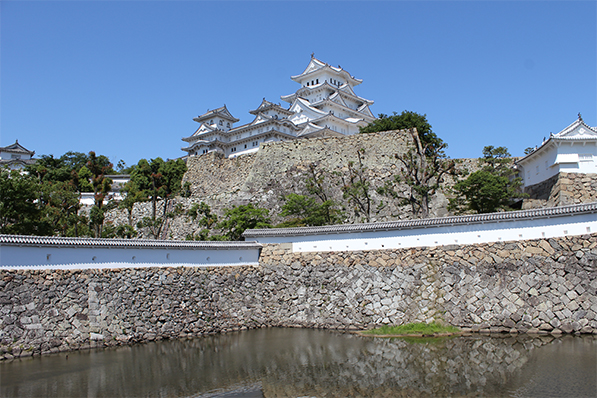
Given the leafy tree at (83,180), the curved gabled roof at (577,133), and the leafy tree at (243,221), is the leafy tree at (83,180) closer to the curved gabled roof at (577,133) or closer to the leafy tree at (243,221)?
the leafy tree at (243,221)

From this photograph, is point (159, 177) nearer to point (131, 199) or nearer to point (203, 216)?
point (131, 199)

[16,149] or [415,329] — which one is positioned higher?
[16,149]

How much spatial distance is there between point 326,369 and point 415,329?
3542mm

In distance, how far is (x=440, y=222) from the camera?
1307 cm

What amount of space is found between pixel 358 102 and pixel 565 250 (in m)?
26.4

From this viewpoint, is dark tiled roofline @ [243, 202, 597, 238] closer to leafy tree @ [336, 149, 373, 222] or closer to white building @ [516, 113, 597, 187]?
leafy tree @ [336, 149, 373, 222]

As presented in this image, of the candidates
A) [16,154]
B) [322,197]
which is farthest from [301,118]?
[16,154]

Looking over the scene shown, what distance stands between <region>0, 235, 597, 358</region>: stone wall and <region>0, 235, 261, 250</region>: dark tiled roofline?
643mm

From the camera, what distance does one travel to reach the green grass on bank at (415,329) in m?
11.9

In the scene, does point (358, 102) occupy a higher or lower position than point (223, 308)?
higher

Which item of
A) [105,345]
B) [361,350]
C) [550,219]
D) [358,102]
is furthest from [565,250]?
[358,102]

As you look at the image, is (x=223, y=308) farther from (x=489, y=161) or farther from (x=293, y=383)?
(x=489, y=161)

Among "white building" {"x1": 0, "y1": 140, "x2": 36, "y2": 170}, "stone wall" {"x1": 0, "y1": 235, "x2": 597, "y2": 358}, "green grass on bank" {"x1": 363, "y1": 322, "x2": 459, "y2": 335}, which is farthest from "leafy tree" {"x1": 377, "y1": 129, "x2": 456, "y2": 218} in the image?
"white building" {"x1": 0, "y1": 140, "x2": 36, "y2": 170}

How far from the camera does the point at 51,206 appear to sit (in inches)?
926
